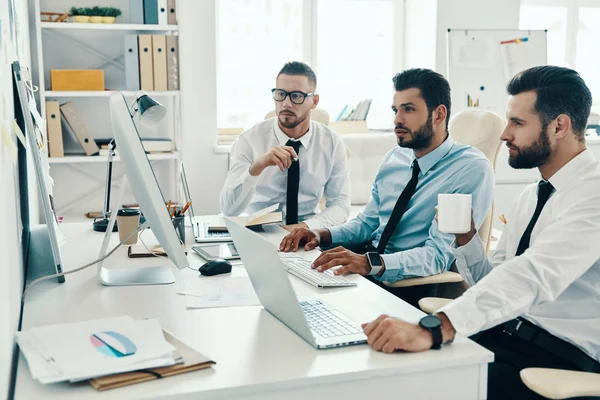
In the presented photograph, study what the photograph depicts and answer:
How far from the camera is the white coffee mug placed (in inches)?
67.2

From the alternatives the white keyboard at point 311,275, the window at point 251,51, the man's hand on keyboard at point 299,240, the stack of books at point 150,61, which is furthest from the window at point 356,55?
the white keyboard at point 311,275

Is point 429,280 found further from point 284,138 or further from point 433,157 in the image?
point 284,138

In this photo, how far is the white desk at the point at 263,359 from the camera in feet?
3.54

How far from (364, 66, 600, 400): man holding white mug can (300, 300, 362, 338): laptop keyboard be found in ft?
0.21

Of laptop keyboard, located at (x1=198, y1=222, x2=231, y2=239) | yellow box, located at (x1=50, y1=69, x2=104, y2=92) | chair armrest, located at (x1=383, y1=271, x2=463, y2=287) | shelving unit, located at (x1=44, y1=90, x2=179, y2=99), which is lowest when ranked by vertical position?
chair armrest, located at (x1=383, y1=271, x2=463, y2=287)

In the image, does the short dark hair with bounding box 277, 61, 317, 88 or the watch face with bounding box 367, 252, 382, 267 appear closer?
the watch face with bounding box 367, 252, 382, 267

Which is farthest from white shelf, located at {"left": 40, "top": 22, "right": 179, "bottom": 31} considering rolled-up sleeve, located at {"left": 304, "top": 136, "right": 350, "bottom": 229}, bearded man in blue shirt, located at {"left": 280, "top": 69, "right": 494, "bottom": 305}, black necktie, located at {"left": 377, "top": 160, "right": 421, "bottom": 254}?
black necktie, located at {"left": 377, "top": 160, "right": 421, "bottom": 254}

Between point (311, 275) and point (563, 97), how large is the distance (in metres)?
0.81

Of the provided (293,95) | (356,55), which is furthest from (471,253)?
(356,55)

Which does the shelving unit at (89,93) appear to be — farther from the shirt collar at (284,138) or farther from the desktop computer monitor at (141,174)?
the desktop computer monitor at (141,174)

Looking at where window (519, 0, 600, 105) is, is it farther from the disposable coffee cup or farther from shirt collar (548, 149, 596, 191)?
the disposable coffee cup

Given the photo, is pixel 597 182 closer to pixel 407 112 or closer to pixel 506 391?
pixel 506 391

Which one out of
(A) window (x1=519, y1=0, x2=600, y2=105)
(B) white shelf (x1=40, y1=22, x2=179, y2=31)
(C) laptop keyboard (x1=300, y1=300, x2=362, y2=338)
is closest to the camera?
(C) laptop keyboard (x1=300, y1=300, x2=362, y2=338)

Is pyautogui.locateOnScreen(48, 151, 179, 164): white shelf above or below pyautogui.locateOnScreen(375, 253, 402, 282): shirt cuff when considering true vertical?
above
